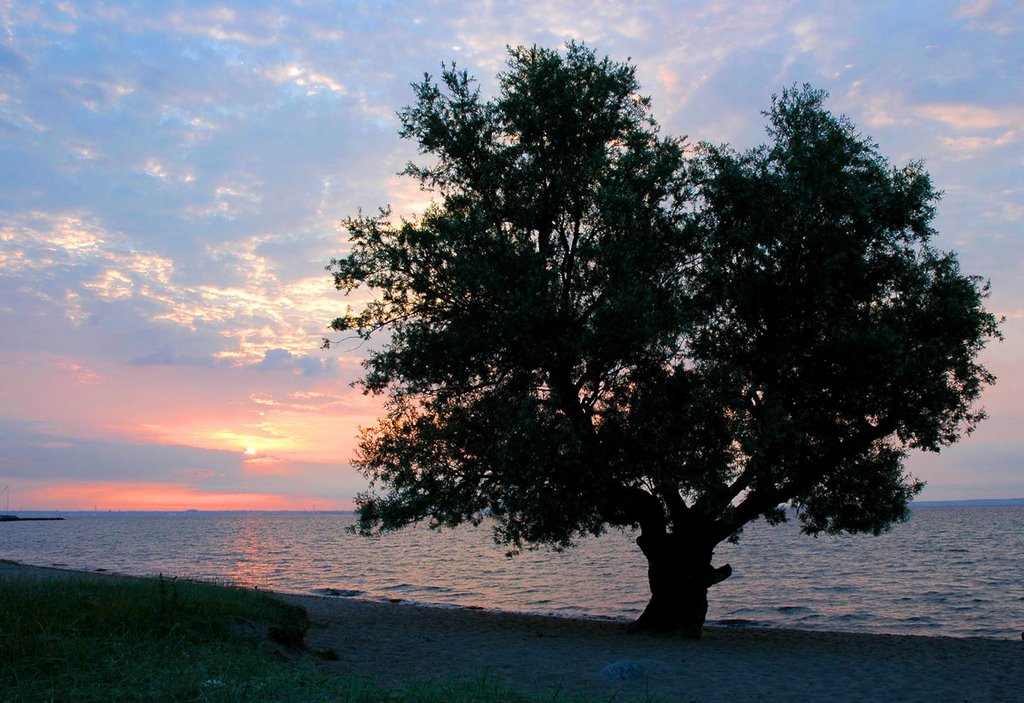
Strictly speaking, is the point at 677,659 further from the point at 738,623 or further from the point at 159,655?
the point at 738,623

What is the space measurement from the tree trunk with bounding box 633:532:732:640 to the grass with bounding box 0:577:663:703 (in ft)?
37.7

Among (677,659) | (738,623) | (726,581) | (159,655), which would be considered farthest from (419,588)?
(159,655)

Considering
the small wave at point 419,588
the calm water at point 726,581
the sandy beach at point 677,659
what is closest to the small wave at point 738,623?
the calm water at point 726,581

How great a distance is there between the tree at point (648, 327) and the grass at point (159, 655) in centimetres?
734

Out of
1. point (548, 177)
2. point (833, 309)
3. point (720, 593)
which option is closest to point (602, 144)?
point (548, 177)

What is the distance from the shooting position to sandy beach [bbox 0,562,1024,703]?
1641 centimetres

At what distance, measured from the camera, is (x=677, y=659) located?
1980 centimetres

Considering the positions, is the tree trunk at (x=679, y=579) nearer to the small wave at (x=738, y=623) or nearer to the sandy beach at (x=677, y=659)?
the sandy beach at (x=677, y=659)

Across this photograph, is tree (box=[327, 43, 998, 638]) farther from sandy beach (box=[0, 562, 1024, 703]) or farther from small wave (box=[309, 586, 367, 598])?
small wave (box=[309, 586, 367, 598])

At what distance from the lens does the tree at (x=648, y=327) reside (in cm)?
1970

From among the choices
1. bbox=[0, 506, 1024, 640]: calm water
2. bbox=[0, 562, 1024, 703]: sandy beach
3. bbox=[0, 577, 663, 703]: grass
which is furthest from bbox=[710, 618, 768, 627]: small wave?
bbox=[0, 577, 663, 703]: grass

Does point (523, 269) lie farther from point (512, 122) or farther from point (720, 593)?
point (720, 593)

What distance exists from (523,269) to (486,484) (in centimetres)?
617

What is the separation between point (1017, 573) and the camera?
55.3 meters
